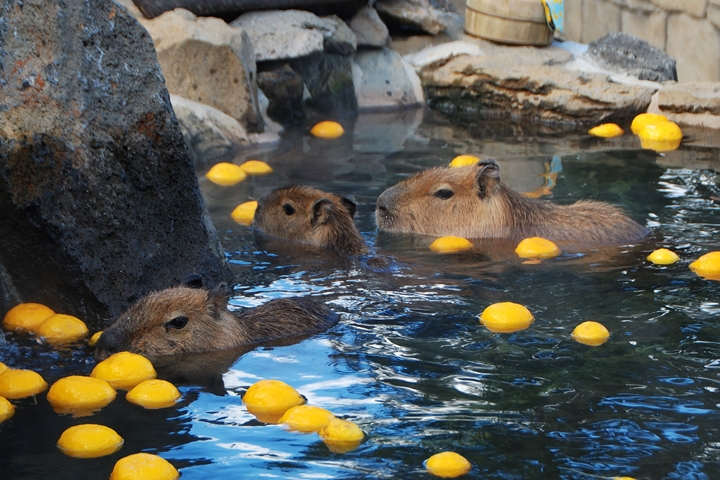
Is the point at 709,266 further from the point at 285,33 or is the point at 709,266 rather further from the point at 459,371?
the point at 285,33

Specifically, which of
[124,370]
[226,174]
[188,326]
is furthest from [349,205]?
[124,370]

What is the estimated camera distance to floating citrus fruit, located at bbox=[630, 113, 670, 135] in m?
11.7

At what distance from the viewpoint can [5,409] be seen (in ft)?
14.9

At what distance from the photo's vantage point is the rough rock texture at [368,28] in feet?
45.9

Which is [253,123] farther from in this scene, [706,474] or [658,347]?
[706,474]

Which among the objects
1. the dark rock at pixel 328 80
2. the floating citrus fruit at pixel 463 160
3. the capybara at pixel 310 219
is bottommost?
the capybara at pixel 310 219

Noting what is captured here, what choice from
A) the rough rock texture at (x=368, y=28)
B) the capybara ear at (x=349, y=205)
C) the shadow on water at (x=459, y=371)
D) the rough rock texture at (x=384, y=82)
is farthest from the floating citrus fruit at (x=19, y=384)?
the rough rock texture at (x=368, y=28)

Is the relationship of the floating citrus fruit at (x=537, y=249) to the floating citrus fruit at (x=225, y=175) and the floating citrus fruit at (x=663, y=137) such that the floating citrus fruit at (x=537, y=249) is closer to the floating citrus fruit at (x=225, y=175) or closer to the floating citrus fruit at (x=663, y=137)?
the floating citrus fruit at (x=225, y=175)

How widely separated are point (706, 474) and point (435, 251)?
13.7 feet

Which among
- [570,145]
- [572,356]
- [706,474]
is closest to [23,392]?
[572,356]

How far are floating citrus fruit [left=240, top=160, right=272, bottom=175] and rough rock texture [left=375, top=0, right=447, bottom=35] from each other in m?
5.07

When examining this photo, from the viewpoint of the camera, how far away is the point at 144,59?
587 cm

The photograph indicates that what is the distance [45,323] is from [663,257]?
4.39 meters

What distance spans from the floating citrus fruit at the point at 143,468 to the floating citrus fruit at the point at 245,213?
478cm
